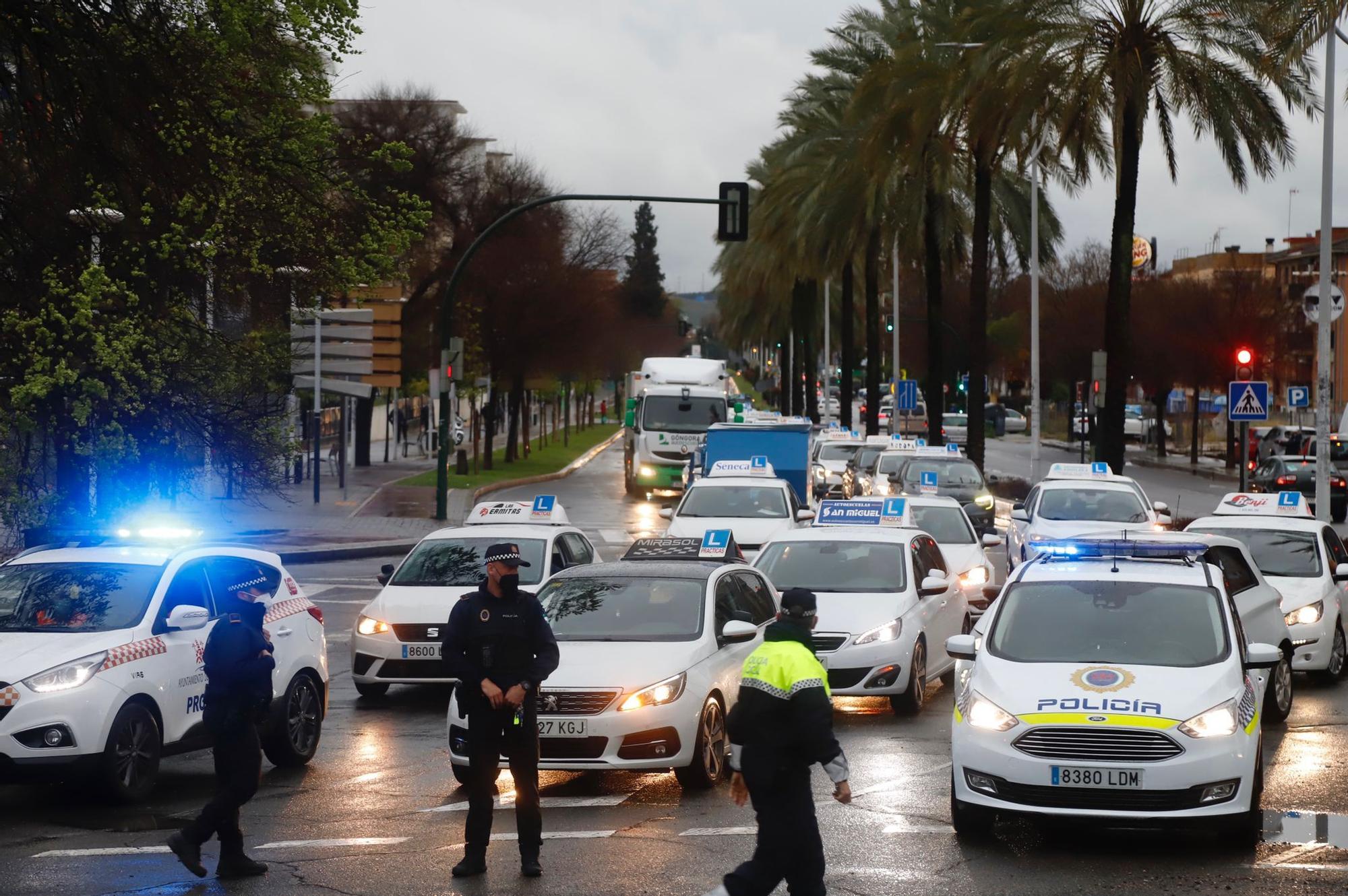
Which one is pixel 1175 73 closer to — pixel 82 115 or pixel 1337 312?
pixel 1337 312

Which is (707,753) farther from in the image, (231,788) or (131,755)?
(131,755)

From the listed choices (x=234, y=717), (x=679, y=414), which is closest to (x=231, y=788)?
(x=234, y=717)

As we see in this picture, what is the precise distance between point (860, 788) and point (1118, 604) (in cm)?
205

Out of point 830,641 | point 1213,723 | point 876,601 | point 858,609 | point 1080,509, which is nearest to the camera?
point 1213,723

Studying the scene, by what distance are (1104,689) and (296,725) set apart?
Answer: 576 cm

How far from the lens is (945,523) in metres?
22.6

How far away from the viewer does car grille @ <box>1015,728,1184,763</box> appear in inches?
360

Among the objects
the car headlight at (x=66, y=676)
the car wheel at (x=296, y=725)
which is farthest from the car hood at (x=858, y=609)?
the car headlight at (x=66, y=676)

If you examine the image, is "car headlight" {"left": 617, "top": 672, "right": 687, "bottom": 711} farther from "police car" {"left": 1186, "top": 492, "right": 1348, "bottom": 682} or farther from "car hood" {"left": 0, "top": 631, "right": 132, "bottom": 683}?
"police car" {"left": 1186, "top": 492, "right": 1348, "bottom": 682}

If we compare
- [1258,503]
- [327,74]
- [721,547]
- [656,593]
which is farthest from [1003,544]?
[656,593]

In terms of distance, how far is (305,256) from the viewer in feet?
71.3

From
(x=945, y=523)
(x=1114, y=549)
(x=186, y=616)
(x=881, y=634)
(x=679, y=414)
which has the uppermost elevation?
(x=679, y=414)

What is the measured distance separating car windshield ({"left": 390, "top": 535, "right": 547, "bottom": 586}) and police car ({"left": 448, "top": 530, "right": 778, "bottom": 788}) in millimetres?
3000

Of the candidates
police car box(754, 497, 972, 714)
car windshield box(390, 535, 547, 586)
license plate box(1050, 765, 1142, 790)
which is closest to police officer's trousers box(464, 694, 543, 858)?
license plate box(1050, 765, 1142, 790)
